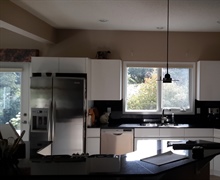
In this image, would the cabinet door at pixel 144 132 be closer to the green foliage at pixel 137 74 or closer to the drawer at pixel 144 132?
the drawer at pixel 144 132

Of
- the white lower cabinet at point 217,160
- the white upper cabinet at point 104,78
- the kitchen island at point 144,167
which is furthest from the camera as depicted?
the white upper cabinet at point 104,78

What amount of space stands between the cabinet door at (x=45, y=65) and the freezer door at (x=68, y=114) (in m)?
0.43

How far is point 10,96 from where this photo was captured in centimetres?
501

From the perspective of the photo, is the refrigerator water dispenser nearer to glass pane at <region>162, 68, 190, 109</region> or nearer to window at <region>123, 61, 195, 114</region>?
window at <region>123, 61, 195, 114</region>

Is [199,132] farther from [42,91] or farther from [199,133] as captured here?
[42,91]

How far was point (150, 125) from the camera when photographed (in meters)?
4.80

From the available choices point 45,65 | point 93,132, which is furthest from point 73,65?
point 93,132

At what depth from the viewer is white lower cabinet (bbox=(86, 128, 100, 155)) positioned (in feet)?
14.8

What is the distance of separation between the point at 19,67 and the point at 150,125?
2738mm

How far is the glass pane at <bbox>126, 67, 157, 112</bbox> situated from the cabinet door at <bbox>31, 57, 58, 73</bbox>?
152cm

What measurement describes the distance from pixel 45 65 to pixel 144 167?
120 inches

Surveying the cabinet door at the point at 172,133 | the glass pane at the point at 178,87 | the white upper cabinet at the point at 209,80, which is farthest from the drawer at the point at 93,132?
the white upper cabinet at the point at 209,80

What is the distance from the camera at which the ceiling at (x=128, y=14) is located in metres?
3.35

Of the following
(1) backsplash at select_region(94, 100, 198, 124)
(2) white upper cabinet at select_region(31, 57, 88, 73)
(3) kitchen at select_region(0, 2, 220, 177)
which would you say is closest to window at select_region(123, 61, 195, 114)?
(1) backsplash at select_region(94, 100, 198, 124)
